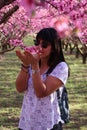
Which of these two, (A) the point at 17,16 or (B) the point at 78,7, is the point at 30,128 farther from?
(A) the point at 17,16

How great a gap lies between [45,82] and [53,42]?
12.6 inches

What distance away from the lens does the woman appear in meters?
3.08

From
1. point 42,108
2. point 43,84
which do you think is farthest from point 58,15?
point 42,108

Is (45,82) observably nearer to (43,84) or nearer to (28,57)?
(43,84)

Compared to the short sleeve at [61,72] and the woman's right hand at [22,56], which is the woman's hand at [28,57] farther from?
the short sleeve at [61,72]

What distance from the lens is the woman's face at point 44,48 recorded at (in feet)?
10.1

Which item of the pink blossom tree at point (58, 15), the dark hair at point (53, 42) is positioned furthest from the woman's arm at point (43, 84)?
the pink blossom tree at point (58, 15)

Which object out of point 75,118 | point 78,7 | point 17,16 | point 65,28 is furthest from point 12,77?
point 65,28

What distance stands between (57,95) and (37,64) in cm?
35

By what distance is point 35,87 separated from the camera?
2990 millimetres

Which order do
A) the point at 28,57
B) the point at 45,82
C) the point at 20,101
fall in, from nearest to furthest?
the point at 28,57 → the point at 45,82 → the point at 20,101

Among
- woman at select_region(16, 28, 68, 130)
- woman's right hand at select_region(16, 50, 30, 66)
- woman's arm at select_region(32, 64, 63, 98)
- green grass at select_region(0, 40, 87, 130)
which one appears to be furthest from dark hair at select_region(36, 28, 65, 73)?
green grass at select_region(0, 40, 87, 130)

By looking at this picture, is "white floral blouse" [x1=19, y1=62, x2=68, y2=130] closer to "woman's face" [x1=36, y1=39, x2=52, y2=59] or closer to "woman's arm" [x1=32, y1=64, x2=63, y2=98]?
"woman's arm" [x1=32, y1=64, x2=63, y2=98]

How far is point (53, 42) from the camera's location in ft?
10.2
